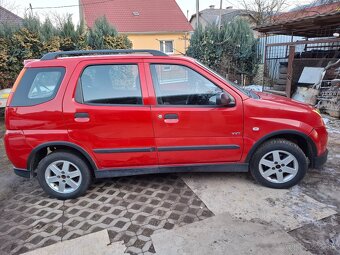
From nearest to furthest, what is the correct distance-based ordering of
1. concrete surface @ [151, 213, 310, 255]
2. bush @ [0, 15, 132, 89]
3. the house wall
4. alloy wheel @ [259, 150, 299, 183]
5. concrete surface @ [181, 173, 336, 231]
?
concrete surface @ [151, 213, 310, 255] → concrete surface @ [181, 173, 336, 231] → alloy wheel @ [259, 150, 299, 183] → bush @ [0, 15, 132, 89] → the house wall

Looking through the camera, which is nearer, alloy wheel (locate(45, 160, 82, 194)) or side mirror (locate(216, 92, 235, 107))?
side mirror (locate(216, 92, 235, 107))

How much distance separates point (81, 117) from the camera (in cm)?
307

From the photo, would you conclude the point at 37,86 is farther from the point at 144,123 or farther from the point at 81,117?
the point at 144,123

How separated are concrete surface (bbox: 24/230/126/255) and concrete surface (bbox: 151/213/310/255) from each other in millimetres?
400

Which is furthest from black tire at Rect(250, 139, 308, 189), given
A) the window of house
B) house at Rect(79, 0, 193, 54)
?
the window of house

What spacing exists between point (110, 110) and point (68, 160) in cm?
84

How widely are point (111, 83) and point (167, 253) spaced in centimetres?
204

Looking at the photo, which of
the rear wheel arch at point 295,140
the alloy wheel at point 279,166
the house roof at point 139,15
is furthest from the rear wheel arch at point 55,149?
the house roof at point 139,15

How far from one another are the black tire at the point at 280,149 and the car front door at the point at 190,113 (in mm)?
263

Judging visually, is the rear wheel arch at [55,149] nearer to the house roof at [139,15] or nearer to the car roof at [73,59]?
the car roof at [73,59]

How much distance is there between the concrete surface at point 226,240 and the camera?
2.34 meters

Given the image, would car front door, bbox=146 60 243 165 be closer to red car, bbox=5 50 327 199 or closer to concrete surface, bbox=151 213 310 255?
red car, bbox=5 50 327 199

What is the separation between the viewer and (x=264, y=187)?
3.38 metres

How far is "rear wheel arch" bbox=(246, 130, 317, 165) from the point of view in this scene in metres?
3.18
